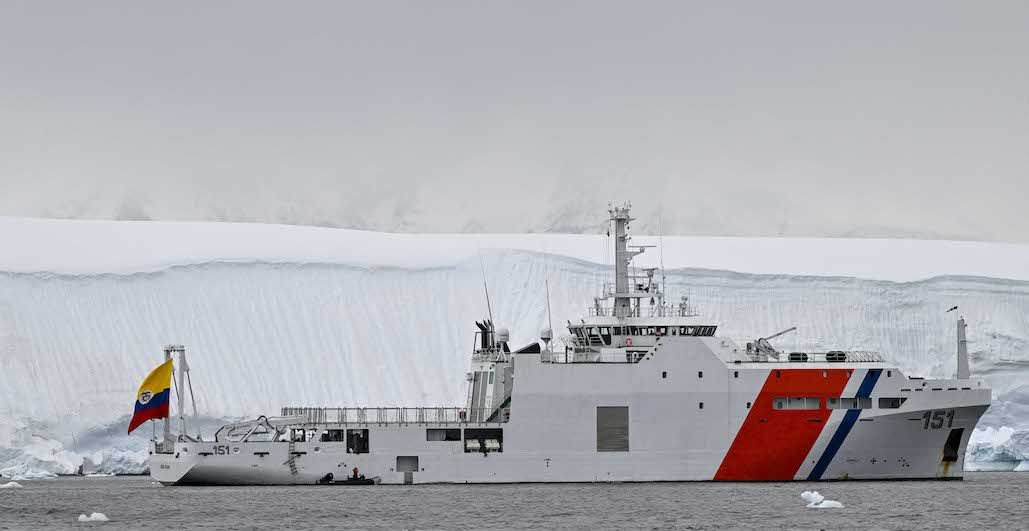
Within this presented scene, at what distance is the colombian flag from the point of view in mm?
40906

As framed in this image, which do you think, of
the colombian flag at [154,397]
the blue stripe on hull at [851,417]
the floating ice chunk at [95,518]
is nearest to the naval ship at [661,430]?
the blue stripe on hull at [851,417]

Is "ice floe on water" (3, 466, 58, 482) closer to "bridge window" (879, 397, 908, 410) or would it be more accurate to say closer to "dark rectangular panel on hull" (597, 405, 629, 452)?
"dark rectangular panel on hull" (597, 405, 629, 452)

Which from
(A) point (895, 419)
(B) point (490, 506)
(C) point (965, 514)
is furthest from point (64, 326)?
(C) point (965, 514)

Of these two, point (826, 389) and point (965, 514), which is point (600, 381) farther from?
point (965, 514)

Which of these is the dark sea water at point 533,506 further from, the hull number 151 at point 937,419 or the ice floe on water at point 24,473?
the ice floe on water at point 24,473

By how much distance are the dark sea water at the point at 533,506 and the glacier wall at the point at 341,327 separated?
8651 millimetres

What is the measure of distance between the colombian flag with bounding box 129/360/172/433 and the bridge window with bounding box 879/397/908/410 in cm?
1819

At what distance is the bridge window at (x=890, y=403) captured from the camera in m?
39.8

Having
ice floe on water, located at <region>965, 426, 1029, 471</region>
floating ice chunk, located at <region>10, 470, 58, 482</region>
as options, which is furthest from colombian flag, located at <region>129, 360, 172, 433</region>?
ice floe on water, located at <region>965, 426, 1029, 471</region>

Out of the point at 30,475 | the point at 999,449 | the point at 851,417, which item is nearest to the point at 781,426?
the point at 851,417

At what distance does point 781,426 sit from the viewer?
39.8 meters

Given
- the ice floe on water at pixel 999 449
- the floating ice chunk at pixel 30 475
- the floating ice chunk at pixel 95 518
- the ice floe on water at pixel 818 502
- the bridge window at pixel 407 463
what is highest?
the ice floe on water at pixel 999 449

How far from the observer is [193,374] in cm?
5159

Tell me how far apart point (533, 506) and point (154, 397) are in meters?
12.0
